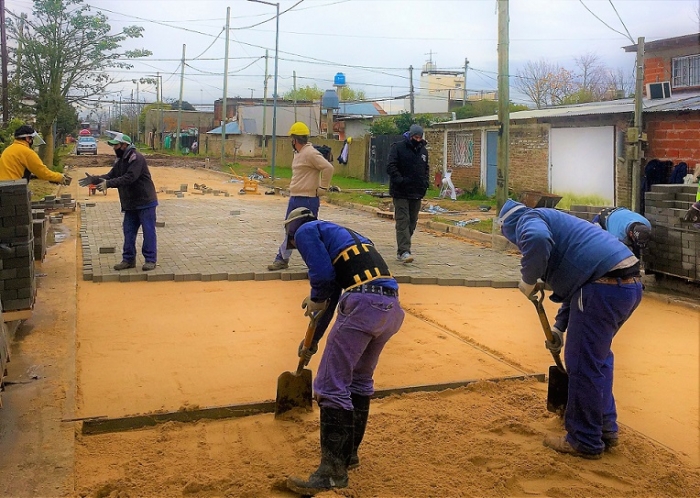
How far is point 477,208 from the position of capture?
65.6ft

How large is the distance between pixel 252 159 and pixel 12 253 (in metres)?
41.1

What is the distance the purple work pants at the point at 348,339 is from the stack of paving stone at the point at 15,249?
3.50 metres

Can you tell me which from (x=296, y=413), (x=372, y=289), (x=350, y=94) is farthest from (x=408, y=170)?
(x=350, y=94)

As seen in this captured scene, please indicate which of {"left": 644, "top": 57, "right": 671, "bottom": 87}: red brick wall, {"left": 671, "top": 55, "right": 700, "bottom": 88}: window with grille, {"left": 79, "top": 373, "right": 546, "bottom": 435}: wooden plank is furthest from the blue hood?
{"left": 644, "top": 57, "right": 671, "bottom": 87}: red brick wall

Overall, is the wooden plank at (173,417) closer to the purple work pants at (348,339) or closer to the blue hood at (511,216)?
the purple work pants at (348,339)

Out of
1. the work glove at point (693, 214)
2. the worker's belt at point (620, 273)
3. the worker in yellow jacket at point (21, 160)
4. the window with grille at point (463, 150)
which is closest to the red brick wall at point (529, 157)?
the window with grille at point (463, 150)

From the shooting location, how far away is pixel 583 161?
60.4 feet

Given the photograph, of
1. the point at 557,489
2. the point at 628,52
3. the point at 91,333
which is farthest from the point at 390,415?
the point at 628,52

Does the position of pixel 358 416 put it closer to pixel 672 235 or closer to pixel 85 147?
pixel 672 235

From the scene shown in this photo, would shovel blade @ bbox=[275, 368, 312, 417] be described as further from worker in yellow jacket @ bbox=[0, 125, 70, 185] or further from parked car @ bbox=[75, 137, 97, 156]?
parked car @ bbox=[75, 137, 97, 156]

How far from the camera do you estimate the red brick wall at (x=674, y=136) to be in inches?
599

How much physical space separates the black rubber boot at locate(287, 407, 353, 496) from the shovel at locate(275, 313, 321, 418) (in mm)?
930

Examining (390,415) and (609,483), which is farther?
(390,415)

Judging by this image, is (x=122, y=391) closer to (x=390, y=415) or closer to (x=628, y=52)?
(x=390, y=415)
